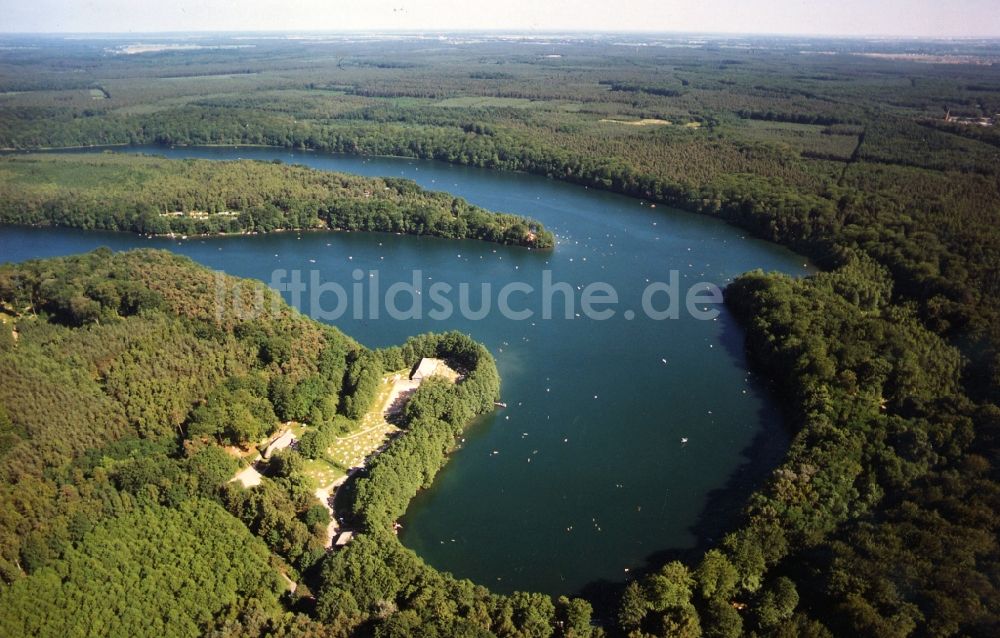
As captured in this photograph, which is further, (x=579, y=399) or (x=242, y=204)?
(x=242, y=204)

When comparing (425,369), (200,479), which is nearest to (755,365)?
(425,369)

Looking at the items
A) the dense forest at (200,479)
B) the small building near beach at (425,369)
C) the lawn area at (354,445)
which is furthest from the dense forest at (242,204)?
the lawn area at (354,445)

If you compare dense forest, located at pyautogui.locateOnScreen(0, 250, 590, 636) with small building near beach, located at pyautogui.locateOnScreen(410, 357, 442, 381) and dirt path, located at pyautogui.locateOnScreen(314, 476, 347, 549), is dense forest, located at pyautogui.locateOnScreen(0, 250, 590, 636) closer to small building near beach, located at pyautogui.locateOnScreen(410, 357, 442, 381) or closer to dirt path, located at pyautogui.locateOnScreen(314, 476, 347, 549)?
dirt path, located at pyautogui.locateOnScreen(314, 476, 347, 549)

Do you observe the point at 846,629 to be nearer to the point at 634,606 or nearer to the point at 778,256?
the point at 634,606

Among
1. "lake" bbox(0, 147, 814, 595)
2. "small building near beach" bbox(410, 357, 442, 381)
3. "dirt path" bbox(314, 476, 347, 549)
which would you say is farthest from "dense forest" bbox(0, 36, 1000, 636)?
"lake" bbox(0, 147, 814, 595)

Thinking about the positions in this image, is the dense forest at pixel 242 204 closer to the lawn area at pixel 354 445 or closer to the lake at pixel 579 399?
the lake at pixel 579 399

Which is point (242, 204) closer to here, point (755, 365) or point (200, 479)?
point (200, 479)
